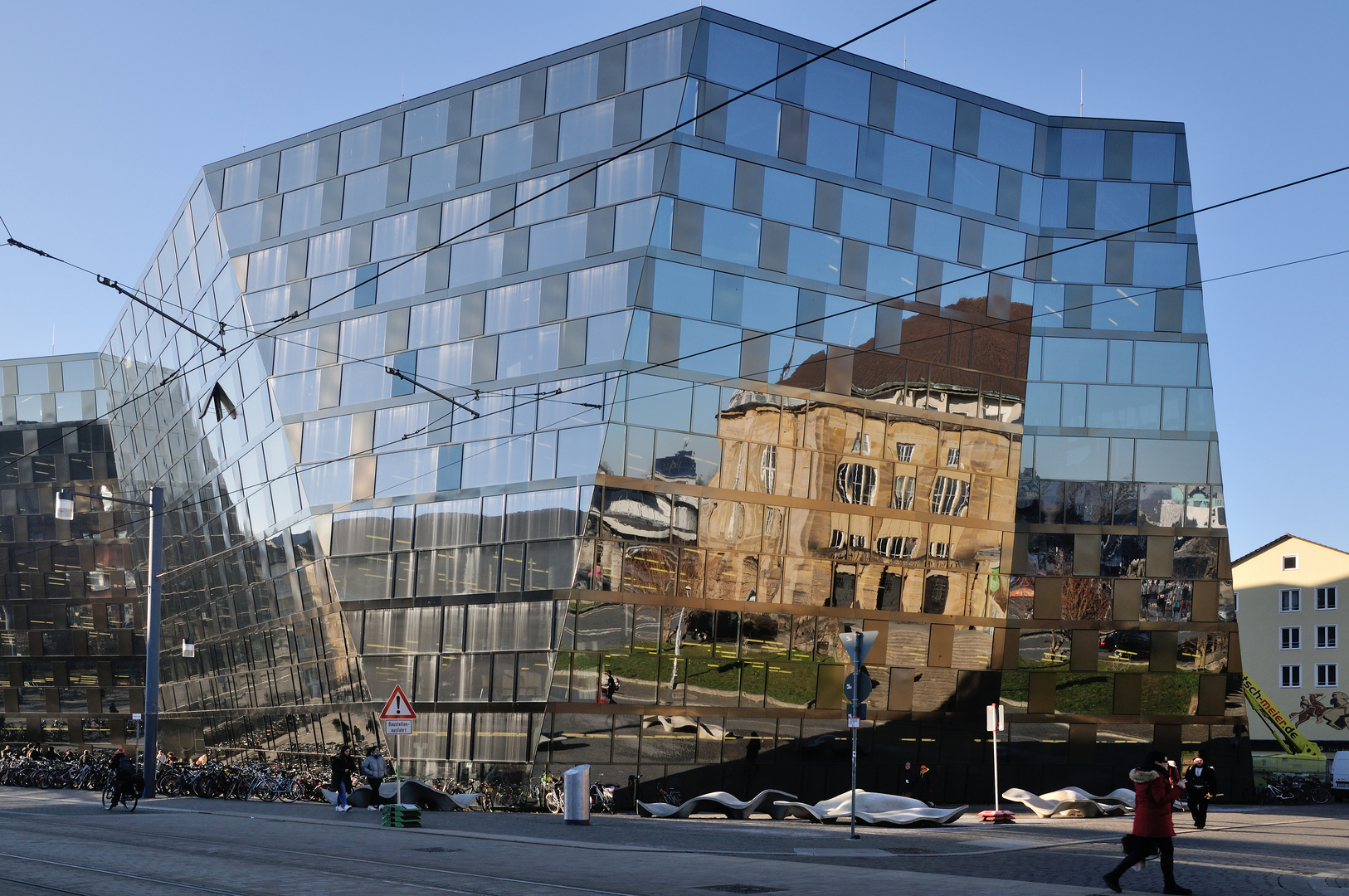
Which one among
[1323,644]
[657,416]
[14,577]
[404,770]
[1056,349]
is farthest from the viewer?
[1323,644]

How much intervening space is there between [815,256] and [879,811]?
1412cm

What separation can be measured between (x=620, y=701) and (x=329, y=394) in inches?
464

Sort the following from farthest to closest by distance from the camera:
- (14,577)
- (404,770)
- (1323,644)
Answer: (1323,644) → (14,577) → (404,770)

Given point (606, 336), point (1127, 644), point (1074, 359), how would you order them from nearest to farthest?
point (606, 336), point (1074, 359), point (1127, 644)

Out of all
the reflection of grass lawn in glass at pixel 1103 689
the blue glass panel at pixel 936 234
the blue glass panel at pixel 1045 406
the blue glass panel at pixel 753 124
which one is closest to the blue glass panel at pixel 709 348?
the blue glass panel at pixel 753 124

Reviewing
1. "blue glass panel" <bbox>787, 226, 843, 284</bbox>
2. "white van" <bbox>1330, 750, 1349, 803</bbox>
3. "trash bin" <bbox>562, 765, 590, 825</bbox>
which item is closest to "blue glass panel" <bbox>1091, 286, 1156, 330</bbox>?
"blue glass panel" <bbox>787, 226, 843, 284</bbox>

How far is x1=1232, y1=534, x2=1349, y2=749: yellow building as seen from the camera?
7388cm

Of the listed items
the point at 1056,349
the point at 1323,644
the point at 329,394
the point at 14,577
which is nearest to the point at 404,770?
the point at 329,394

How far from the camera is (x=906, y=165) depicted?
3450 cm

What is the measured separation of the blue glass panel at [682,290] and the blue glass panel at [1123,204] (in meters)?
13.4

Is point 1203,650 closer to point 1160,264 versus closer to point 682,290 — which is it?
point 1160,264

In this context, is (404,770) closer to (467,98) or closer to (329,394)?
(329,394)

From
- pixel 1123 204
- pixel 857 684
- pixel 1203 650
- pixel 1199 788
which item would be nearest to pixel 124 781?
pixel 857 684

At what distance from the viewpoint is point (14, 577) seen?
56.7 m
